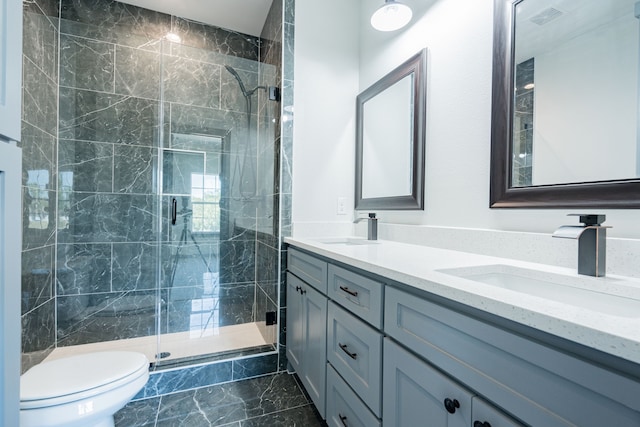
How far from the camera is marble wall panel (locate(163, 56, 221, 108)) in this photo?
Result: 7.68 ft

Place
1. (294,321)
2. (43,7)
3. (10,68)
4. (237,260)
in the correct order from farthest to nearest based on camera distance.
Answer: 1. (237,260)
2. (43,7)
3. (294,321)
4. (10,68)

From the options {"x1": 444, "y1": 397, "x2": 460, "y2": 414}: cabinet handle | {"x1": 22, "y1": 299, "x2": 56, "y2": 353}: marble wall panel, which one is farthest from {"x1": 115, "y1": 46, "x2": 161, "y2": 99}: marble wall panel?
{"x1": 444, "y1": 397, "x2": 460, "y2": 414}: cabinet handle

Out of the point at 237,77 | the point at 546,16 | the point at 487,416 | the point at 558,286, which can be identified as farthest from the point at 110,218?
the point at 546,16

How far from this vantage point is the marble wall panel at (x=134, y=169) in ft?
7.52

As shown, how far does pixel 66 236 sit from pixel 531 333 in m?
2.77

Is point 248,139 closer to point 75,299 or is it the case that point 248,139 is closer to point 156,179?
point 156,179

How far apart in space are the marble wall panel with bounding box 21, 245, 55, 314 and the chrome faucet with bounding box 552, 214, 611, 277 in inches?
97.6

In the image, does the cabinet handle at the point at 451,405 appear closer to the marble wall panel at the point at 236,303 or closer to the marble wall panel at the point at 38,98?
the marble wall panel at the point at 236,303

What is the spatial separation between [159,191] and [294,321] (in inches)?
59.7

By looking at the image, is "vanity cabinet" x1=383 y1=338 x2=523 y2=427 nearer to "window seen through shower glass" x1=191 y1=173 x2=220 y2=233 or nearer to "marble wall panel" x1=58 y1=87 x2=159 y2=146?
"window seen through shower glass" x1=191 y1=173 x2=220 y2=233

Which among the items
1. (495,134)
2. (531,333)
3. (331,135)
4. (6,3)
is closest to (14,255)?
(6,3)

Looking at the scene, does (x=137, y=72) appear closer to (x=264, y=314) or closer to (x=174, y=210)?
(x=174, y=210)

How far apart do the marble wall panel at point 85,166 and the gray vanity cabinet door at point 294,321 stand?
1.64m

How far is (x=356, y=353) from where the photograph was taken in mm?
1085
